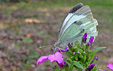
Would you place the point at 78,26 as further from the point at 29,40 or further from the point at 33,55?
the point at 29,40

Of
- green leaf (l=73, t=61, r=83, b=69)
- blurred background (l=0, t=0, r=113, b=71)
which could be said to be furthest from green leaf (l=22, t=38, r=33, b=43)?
green leaf (l=73, t=61, r=83, b=69)

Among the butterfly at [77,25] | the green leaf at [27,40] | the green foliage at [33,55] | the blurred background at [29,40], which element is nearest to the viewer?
the butterfly at [77,25]

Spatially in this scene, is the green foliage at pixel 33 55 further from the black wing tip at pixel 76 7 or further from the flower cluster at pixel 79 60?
the flower cluster at pixel 79 60

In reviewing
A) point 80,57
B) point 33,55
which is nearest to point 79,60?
point 80,57

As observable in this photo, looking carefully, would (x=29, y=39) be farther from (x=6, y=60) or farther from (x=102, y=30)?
(x=102, y=30)

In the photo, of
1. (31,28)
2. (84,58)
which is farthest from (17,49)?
(84,58)

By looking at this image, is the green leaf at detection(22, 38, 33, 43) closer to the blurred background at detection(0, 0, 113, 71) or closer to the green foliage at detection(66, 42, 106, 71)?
the blurred background at detection(0, 0, 113, 71)

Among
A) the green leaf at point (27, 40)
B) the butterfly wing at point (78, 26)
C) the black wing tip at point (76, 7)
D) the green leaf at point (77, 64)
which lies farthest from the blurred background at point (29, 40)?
the green leaf at point (77, 64)
